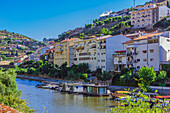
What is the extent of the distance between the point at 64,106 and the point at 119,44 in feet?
108

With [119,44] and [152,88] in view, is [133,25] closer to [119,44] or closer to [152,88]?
[119,44]

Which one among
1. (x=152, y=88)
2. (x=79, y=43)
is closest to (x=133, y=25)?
(x=79, y=43)

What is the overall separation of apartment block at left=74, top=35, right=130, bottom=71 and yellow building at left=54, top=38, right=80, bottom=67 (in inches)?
240

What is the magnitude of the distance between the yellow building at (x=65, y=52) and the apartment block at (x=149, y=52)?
26736mm

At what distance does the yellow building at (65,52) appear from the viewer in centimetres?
8081

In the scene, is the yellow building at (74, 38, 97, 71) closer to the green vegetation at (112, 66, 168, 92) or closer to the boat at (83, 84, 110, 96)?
the green vegetation at (112, 66, 168, 92)

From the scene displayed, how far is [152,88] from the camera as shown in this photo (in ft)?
148

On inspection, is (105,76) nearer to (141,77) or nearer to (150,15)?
(141,77)

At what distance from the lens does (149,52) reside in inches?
2014

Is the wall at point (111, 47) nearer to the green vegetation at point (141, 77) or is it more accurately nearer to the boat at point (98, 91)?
the green vegetation at point (141, 77)

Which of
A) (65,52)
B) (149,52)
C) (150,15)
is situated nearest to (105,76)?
(149,52)

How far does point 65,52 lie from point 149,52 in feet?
128

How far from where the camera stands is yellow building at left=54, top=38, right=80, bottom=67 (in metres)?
80.8

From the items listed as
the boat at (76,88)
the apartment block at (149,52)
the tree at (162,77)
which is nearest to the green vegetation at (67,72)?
the boat at (76,88)
